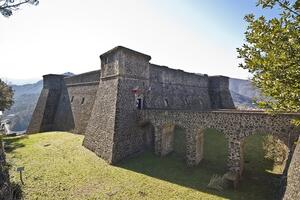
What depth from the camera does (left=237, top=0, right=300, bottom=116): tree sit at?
6484 mm

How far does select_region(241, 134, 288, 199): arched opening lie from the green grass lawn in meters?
0.13


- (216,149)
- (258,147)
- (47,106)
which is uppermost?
(47,106)

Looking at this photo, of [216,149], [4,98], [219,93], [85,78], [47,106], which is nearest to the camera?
[216,149]

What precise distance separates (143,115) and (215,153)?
7.99 meters

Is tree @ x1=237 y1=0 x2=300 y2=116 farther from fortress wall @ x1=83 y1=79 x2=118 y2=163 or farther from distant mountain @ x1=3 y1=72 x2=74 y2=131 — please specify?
distant mountain @ x1=3 y1=72 x2=74 y2=131

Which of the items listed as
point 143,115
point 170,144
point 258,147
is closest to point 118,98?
point 143,115

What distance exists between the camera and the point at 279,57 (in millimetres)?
6469

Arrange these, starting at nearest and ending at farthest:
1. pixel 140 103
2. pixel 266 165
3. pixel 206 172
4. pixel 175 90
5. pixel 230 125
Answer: pixel 230 125
pixel 206 172
pixel 266 165
pixel 140 103
pixel 175 90

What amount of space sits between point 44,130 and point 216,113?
103ft

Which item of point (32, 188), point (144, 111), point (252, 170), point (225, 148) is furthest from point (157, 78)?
point (32, 188)

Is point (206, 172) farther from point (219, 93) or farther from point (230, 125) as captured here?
point (219, 93)

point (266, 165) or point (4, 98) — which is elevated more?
point (4, 98)

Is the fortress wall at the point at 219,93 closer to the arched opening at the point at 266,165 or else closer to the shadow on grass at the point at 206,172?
the shadow on grass at the point at 206,172

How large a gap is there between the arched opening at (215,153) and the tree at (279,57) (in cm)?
1139
